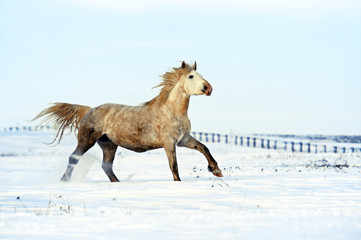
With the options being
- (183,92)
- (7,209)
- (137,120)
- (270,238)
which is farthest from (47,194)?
(270,238)

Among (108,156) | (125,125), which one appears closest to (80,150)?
(108,156)

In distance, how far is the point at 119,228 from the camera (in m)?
5.82

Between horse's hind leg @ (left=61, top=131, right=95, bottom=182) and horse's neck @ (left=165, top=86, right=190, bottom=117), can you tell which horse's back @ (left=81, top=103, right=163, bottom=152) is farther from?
horse's neck @ (left=165, top=86, right=190, bottom=117)

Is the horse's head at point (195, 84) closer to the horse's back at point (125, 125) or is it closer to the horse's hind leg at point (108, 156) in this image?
the horse's back at point (125, 125)

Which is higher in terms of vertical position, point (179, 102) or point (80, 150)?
point (179, 102)

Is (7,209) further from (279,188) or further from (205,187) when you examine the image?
(279,188)

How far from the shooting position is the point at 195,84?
34.3 ft

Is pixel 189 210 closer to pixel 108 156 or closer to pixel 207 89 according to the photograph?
pixel 207 89

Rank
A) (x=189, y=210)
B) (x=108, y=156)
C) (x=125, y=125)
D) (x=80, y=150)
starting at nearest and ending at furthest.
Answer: (x=189, y=210) → (x=125, y=125) → (x=80, y=150) → (x=108, y=156)

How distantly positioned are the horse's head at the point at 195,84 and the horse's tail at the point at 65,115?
110 inches

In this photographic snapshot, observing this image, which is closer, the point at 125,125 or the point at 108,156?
the point at 125,125

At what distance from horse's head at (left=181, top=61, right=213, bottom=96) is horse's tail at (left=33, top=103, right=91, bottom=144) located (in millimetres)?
2785

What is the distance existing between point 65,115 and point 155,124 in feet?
9.37

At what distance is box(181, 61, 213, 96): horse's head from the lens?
10.4 metres
